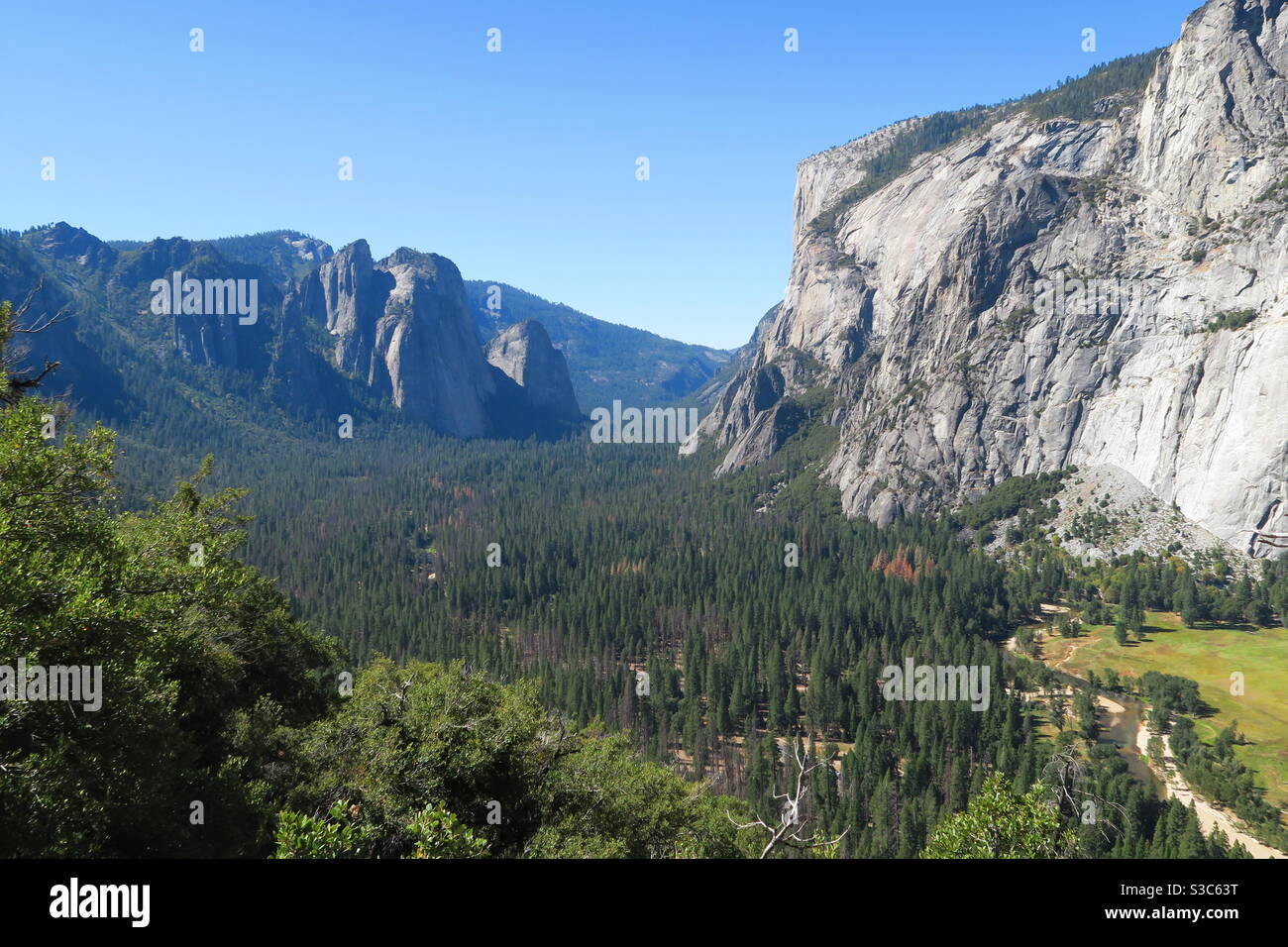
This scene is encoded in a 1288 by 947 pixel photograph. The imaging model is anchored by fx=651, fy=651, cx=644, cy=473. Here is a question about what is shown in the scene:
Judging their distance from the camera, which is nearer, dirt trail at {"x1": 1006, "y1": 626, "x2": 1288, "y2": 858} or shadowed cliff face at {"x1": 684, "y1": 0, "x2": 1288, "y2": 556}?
dirt trail at {"x1": 1006, "y1": 626, "x2": 1288, "y2": 858}

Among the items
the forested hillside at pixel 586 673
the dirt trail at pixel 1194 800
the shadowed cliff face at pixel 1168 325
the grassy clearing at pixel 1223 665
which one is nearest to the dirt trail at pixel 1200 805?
the dirt trail at pixel 1194 800

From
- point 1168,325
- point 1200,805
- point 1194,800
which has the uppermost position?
point 1168,325

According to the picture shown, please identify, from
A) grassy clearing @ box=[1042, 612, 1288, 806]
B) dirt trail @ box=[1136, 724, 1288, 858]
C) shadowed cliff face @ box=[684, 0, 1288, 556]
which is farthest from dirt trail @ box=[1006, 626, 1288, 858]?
shadowed cliff face @ box=[684, 0, 1288, 556]

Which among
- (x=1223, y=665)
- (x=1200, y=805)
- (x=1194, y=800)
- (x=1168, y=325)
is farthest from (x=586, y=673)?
(x=1168, y=325)

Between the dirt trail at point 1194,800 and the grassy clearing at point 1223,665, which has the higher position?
the grassy clearing at point 1223,665

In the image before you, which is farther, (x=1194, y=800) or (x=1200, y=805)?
(x=1200, y=805)

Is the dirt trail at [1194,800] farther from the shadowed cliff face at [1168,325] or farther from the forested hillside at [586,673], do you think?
the shadowed cliff face at [1168,325]

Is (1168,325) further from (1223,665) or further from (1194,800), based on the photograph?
(1194,800)

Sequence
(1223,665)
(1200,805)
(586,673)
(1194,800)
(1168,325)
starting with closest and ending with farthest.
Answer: (1194,800) < (1200,805) < (586,673) < (1223,665) < (1168,325)

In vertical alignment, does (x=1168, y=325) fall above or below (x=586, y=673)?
above

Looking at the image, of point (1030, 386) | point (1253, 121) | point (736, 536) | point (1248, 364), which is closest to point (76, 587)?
point (736, 536)

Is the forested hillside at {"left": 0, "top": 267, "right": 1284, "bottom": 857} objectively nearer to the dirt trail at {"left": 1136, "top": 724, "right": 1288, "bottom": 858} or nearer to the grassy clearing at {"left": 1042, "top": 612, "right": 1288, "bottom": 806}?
the dirt trail at {"left": 1136, "top": 724, "right": 1288, "bottom": 858}
